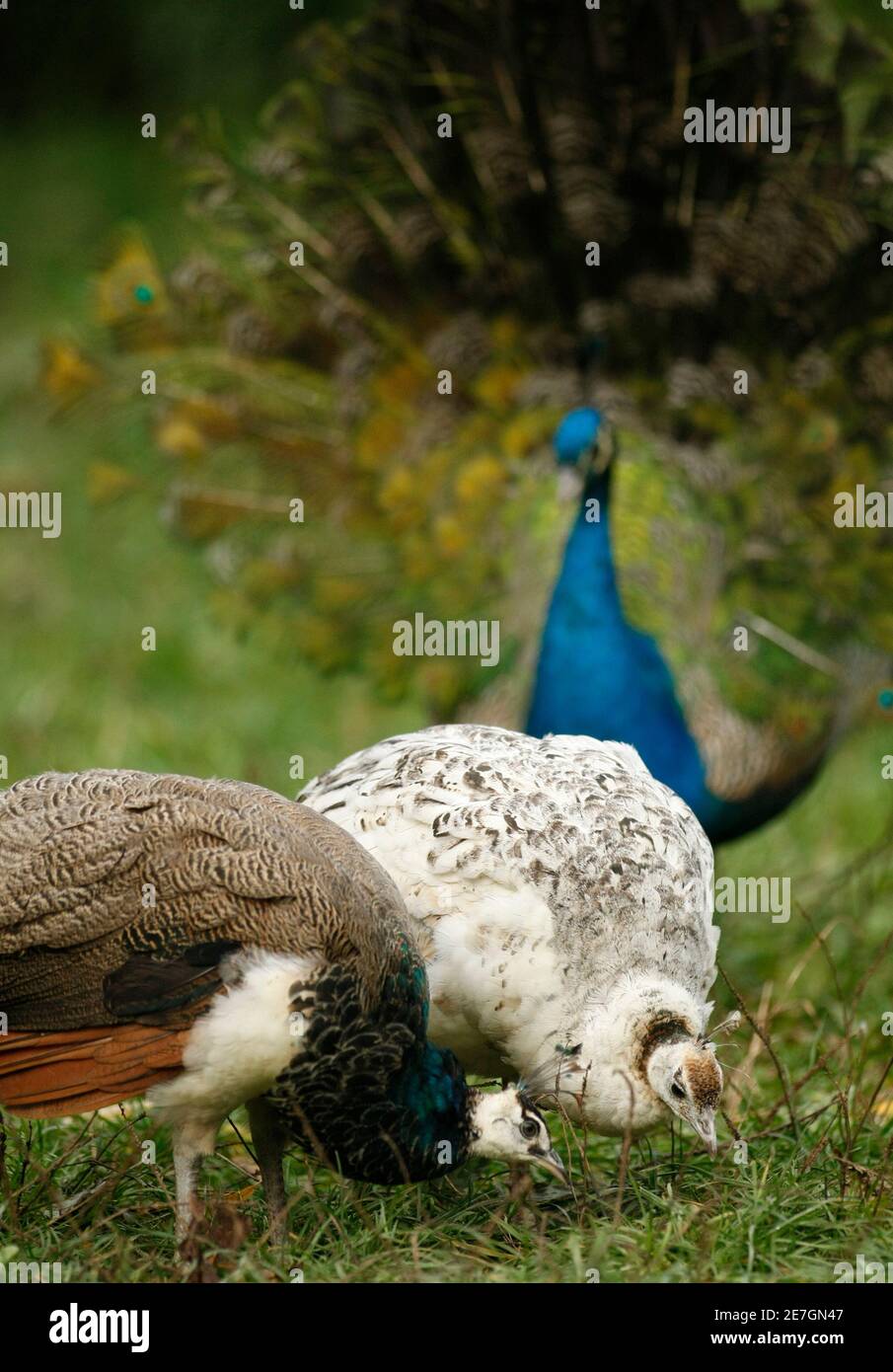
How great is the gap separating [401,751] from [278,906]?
799mm

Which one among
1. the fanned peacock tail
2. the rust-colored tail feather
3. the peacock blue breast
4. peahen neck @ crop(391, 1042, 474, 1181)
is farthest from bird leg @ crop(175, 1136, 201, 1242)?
the fanned peacock tail

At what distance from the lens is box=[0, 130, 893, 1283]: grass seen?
331 centimetres

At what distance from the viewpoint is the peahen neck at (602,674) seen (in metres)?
4.95

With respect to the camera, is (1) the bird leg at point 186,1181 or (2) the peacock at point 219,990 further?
(1) the bird leg at point 186,1181

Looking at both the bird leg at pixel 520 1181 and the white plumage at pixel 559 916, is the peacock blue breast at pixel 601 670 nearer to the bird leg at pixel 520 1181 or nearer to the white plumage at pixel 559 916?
the white plumage at pixel 559 916

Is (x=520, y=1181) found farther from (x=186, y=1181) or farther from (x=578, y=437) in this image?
(x=578, y=437)

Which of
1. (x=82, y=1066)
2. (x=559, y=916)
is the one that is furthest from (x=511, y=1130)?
(x=82, y=1066)

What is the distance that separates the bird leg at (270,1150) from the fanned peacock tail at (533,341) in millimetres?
2016

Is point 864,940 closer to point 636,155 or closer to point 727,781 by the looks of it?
point 727,781

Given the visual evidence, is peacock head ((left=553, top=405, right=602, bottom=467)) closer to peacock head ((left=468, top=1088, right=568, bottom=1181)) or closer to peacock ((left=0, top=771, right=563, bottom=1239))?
peacock ((left=0, top=771, right=563, bottom=1239))

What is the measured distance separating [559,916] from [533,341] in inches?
114

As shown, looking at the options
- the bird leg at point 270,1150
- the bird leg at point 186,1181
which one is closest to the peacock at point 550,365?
the bird leg at point 270,1150

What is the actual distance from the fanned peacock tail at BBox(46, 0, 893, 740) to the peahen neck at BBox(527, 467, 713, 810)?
0.13m

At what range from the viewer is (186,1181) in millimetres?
3230
